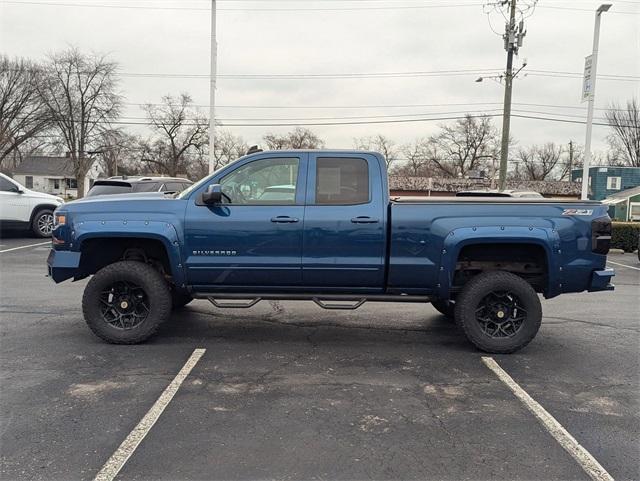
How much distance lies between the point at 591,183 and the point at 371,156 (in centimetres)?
4730

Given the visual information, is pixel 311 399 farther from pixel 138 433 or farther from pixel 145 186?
pixel 145 186

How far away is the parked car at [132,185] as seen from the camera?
1149 cm

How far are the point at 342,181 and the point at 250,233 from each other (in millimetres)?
1083

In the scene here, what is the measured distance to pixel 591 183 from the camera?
46.3 metres

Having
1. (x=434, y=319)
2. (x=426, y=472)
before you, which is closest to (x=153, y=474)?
(x=426, y=472)

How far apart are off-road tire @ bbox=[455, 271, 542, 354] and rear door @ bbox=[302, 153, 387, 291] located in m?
0.91

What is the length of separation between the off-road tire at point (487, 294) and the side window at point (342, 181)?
143 centimetres

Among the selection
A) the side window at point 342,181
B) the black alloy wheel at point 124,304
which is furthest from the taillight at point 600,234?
the black alloy wheel at point 124,304

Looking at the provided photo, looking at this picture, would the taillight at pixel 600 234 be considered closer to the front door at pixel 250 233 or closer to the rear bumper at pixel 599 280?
the rear bumper at pixel 599 280

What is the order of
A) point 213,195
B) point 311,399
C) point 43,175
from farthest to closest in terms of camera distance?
point 43,175 < point 213,195 < point 311,399

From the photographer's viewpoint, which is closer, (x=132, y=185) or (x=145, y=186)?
(x=132, y=185)

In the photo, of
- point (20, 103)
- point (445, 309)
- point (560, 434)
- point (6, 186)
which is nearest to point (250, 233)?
point (445, 309)

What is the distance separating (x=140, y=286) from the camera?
537cm

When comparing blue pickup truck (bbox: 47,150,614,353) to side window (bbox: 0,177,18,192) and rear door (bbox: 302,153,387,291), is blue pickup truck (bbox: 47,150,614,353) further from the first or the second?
side window (bbox: 0,177,18,192)
